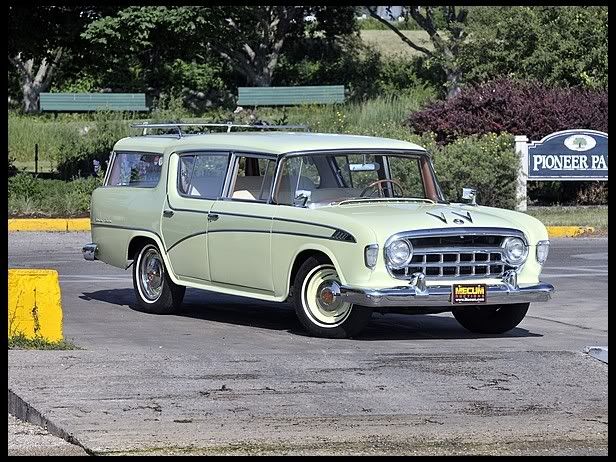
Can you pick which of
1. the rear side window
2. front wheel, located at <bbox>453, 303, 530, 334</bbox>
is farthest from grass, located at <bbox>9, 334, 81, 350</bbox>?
front wheel, located at <bbox>453, 303, 530, 334</bbox>

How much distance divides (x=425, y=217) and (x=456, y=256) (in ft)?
1.38

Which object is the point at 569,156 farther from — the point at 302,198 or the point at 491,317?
the point at 302,198

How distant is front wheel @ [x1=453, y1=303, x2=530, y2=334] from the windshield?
1.12 meters

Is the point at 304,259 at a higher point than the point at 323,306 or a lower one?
higher

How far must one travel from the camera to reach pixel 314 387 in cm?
893

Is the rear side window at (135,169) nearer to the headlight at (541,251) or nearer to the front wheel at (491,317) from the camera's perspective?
the front wheel at (491,317)

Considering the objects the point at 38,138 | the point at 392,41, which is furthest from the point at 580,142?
the point at 392,41

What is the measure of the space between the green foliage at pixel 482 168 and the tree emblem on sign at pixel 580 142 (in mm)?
1231

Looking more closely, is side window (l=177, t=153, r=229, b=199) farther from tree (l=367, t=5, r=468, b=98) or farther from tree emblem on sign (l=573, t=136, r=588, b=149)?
tree (l=367, t=5, r=468, b=98)

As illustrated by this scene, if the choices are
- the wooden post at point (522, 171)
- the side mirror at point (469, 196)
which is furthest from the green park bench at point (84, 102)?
the side mirror at point (469, 196)

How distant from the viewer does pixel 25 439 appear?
25.7 feet

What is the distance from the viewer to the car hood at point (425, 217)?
37.2 feet

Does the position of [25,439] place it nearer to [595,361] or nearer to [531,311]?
[595,361]

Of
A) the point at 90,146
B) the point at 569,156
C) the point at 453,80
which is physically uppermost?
the point at 453,80
